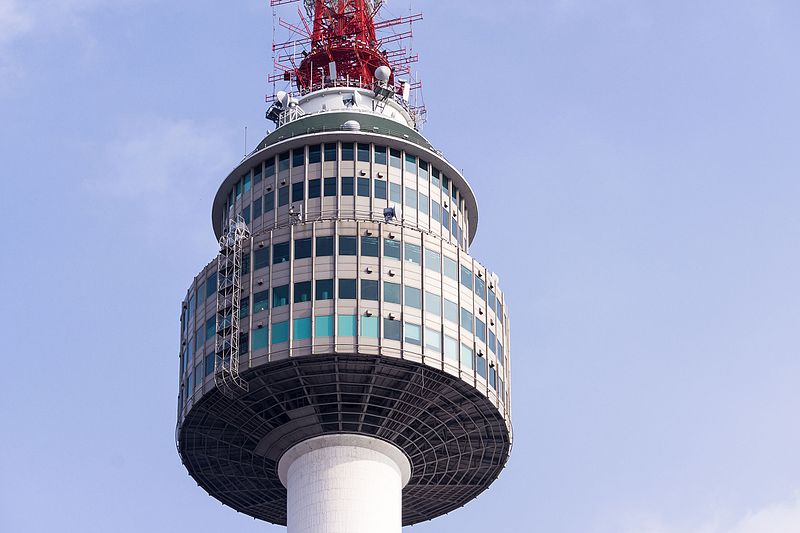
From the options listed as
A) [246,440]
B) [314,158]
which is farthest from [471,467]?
[314,158]

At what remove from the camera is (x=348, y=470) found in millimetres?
103125

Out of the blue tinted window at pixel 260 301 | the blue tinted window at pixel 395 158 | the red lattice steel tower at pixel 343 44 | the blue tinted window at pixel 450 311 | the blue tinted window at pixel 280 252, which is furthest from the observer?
the red lattice steel tower at pixel 343 44

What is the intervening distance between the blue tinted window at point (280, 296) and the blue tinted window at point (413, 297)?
7047 mm

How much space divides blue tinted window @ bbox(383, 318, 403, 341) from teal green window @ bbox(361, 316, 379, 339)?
525 millimetres

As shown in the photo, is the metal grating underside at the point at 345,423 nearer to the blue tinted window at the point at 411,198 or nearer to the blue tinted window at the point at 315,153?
the blue tinted window at the point at 411,198

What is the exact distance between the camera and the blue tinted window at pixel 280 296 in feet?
335

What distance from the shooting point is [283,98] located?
117 meters

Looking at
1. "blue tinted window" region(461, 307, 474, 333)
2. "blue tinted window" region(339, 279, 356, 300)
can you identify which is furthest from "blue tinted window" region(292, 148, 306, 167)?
"blue tinted window" region(461, 307, 474, 333)

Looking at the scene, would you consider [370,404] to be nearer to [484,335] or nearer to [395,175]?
[484,335]

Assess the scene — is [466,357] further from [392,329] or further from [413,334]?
[392,329]

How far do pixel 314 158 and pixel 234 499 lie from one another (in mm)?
22997

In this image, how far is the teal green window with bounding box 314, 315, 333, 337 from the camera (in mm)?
99938

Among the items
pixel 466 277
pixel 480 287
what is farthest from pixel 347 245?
pixel 480 287

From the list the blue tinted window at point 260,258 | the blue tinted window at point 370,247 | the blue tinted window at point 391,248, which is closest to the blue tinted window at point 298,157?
the blue tinted window at point 260,258
